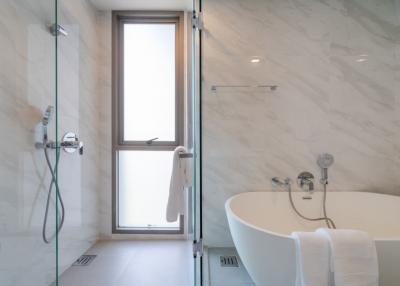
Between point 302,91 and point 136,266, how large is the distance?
2.13 metres

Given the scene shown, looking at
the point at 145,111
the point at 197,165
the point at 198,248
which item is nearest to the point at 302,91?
the point at 197,165

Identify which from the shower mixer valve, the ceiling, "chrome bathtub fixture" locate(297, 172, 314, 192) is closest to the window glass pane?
the ceiling

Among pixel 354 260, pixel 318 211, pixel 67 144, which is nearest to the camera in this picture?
pixel 354 260

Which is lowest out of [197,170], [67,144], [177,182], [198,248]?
[198,248]

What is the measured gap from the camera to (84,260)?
6.32ft

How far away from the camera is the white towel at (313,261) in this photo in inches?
43.5

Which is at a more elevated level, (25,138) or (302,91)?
(302,91)

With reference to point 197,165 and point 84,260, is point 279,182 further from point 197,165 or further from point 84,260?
point 84,260

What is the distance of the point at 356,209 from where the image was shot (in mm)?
2010

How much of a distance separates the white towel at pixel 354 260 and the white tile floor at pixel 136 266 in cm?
95

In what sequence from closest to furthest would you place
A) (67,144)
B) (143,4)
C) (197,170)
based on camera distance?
1. (197,170)
2. (67,144)
3. (143,4)

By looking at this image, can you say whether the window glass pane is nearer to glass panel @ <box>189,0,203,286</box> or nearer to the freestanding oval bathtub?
glass panel @ <box>189,0,203,286</box>

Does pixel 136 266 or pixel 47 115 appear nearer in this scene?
pixel 47 115

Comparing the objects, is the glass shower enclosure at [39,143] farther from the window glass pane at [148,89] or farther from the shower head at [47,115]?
the window glass pane at [148,89]
